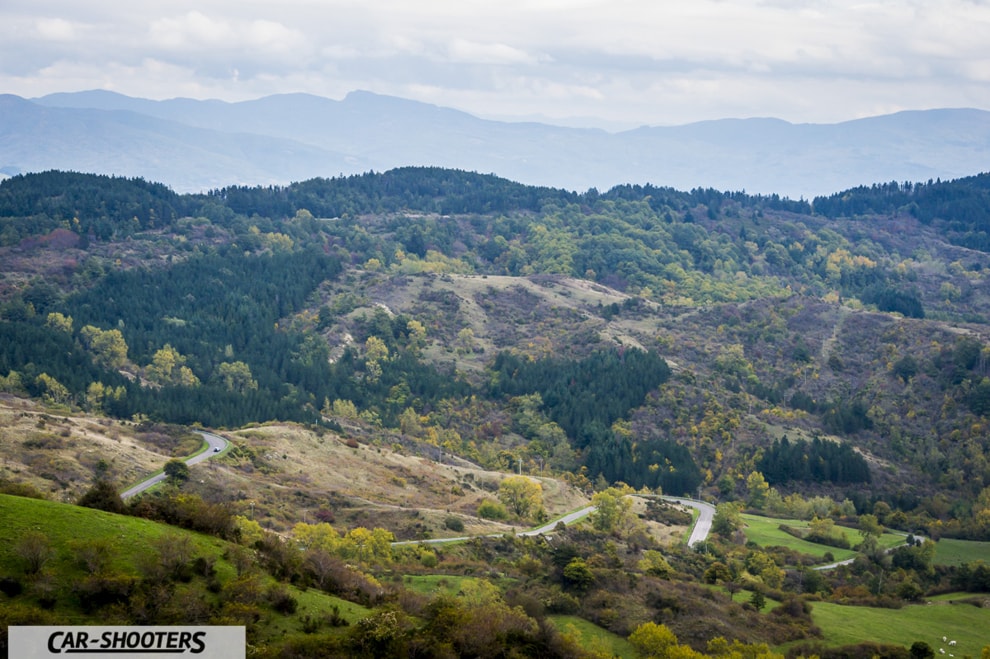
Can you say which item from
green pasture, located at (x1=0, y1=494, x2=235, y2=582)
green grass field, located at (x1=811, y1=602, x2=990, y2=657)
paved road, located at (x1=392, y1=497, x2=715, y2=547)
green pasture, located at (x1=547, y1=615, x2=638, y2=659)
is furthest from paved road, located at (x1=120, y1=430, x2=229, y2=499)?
green grass field, located at (x1=811, y1=602, x2=990, y2=657)

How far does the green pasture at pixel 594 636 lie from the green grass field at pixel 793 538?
58.4m

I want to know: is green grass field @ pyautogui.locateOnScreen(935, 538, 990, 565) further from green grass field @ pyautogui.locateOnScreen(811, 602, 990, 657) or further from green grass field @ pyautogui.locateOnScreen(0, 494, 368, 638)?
green grass field @ pyautogui.locateOnScreen(0, 494, 368, 638)

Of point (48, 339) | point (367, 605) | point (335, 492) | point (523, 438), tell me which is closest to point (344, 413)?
point (523, 438)

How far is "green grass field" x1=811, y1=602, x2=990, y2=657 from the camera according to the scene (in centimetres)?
6975

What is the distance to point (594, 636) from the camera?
62781mm

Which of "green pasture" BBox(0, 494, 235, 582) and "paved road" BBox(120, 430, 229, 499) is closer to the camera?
"green pasture" BBox(0, 494, 235, 582)

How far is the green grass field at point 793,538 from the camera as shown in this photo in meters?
118

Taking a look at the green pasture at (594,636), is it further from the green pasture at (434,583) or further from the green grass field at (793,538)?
the green grass field at (793,538)

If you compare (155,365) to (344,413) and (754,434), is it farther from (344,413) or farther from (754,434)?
(754,434)

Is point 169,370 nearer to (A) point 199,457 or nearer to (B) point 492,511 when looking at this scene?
(A) point 199,457

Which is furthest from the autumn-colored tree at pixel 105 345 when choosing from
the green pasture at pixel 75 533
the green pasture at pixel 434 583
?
the green pasture at pixel 75 533

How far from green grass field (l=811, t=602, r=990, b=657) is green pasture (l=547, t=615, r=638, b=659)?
15.9 meters

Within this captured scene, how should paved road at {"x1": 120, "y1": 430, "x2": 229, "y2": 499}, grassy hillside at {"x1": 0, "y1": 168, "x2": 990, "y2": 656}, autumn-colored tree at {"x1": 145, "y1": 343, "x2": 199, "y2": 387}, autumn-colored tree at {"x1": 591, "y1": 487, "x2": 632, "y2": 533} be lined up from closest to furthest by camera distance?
grassy hillside at {"x1": 0, "y1": 168, "x2": 990, "y2": 656} < paved road at {"x1": 120, "y1": 430, "x2": 229, "y2": 499} < autumn-colored tree at {"x1": 591, "y1": 487, "x2": 632, "y2": 533} < autumn-colored tree at {"x1": 145, "y1": 343, "x2": 199, "y2": 387}

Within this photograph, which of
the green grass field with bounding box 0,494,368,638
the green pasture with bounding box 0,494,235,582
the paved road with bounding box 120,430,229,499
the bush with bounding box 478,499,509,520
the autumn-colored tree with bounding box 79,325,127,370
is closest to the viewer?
the green grass field with bounding box 0,494,368,638
